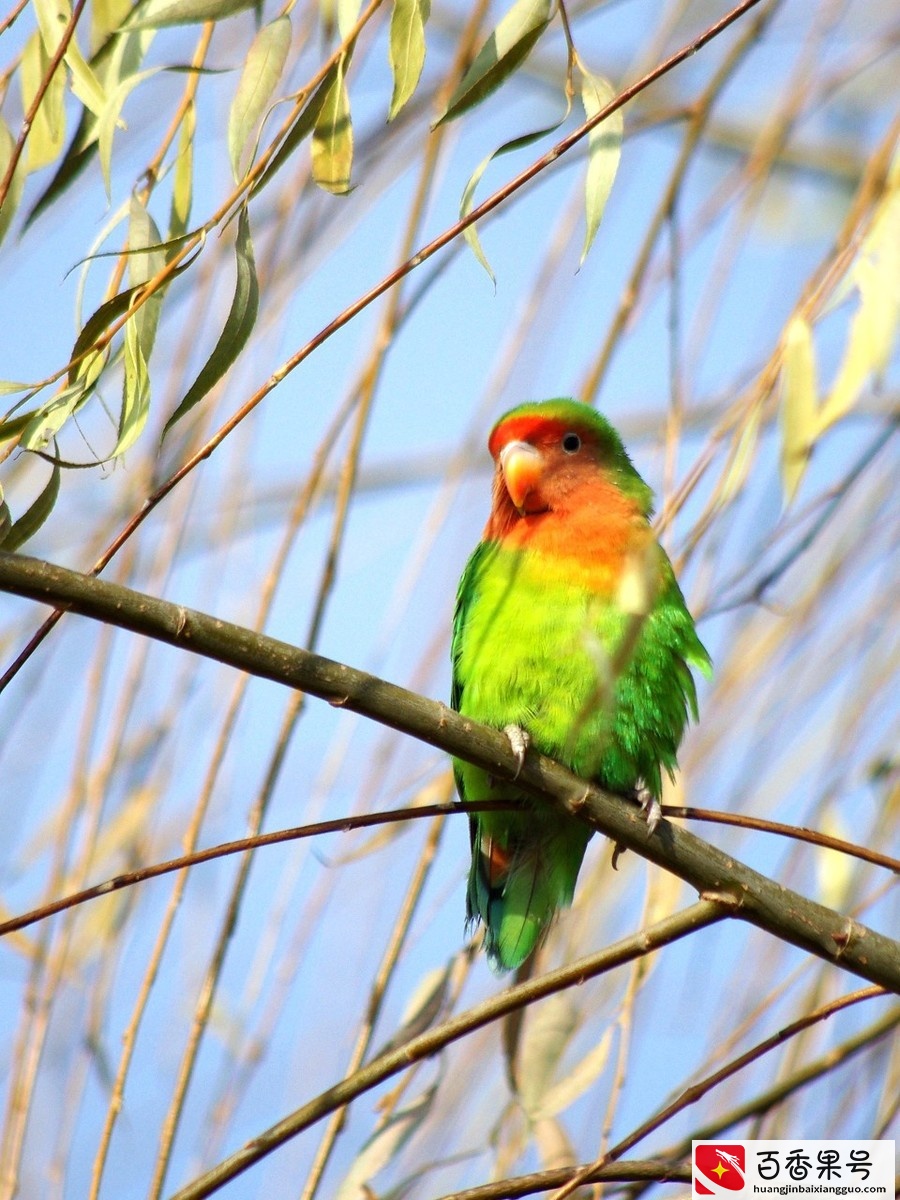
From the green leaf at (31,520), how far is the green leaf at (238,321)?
196mm

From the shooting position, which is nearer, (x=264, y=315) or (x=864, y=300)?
(x=864, y=300)

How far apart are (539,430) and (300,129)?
1.67 m

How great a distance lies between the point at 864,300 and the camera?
1973mm

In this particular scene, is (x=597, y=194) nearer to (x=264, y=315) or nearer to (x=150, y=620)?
(x=150, y=620)

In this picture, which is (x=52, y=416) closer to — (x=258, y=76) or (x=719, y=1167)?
(x=258, y=76)

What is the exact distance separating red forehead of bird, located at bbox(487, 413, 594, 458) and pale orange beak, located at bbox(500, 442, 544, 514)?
52 mm

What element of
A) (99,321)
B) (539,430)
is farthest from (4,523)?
(539,430)

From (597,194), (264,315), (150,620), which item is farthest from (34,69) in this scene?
(150,620)

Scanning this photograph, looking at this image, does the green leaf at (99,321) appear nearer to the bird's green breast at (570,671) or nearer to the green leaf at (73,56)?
the green leaf at (73,56)

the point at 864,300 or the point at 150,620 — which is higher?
the point at 864,300

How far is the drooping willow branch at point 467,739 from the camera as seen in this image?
4.48ft

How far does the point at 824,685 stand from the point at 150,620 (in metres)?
1.78

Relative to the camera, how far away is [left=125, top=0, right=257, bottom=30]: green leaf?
1506mm

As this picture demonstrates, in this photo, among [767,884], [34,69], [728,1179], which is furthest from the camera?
[728,1179]
